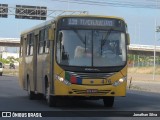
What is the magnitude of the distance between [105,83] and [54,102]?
2030 millimetres

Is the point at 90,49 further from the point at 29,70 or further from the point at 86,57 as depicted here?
the point at 29,70

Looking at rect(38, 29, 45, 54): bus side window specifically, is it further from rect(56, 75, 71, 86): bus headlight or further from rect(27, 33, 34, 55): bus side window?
rect(56, 75, 71, 86): bus headlight

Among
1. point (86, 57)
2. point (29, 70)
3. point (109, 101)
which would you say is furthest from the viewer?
point (29, 70)

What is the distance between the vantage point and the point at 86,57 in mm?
18469

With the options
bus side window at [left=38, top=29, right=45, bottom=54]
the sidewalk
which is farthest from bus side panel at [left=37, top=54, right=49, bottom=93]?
the sidewalk

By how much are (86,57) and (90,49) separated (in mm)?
300

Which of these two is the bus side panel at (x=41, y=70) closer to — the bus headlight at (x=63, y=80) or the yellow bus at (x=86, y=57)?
the yellow bus at (x=86, y=57)

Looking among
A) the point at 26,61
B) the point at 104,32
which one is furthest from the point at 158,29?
the point at 104,32

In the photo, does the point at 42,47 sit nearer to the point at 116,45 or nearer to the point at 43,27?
the point at 43,27

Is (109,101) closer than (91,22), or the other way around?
(91,22)

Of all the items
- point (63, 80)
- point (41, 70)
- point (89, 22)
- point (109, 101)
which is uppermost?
point (89, 22)

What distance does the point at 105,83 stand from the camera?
1836 cm

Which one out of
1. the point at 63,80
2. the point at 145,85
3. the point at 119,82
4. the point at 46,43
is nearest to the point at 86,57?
the point at 63,80

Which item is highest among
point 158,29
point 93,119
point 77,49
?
point 77,49
